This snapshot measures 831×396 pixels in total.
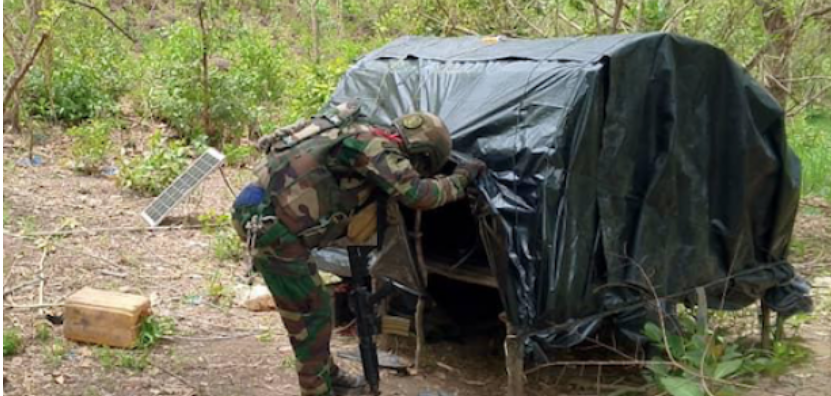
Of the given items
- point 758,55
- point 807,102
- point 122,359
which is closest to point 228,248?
point 122,359

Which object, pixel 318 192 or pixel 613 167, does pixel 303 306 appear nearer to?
pixel 318 192

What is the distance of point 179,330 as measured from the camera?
5.53m

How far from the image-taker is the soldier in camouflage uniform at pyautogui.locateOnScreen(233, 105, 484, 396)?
4.07 metres

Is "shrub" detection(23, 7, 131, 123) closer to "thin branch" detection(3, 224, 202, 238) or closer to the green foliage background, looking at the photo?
the green foliage background

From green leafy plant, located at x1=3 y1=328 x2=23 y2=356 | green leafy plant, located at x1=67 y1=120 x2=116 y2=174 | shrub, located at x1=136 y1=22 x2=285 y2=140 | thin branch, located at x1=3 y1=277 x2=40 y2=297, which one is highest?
shrub, located at x1=136 y1=22 x2=285 y2=140

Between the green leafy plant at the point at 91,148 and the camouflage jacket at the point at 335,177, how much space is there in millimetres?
5583

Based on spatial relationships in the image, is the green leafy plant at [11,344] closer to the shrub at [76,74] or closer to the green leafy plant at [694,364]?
the green leafy plant at [694,364]

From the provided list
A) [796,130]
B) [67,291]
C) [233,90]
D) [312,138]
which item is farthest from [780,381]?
[233,90]

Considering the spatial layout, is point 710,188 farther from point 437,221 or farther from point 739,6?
point 739,6

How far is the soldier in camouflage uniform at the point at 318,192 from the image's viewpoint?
4.07 m

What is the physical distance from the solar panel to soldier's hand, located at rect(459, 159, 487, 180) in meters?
3.78

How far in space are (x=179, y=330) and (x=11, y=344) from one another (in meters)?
1.00

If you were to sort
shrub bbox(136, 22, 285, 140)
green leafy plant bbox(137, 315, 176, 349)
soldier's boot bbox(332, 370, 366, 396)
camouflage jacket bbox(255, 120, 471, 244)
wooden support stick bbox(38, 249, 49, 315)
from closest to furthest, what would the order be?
camouflage jacket bbox(255, 120, 471, 244)
soldier's boot bbox(332, 370, 366, 396)
green leafy plant bbox(137, 315, 176, 349)
wooden support stick bbox(38, 249, 49, 315)
shrub bbox(136, 22, 285, 140)

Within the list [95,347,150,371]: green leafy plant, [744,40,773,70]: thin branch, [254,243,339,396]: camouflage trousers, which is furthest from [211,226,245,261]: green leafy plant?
[744,40,773,70]: thin branch
